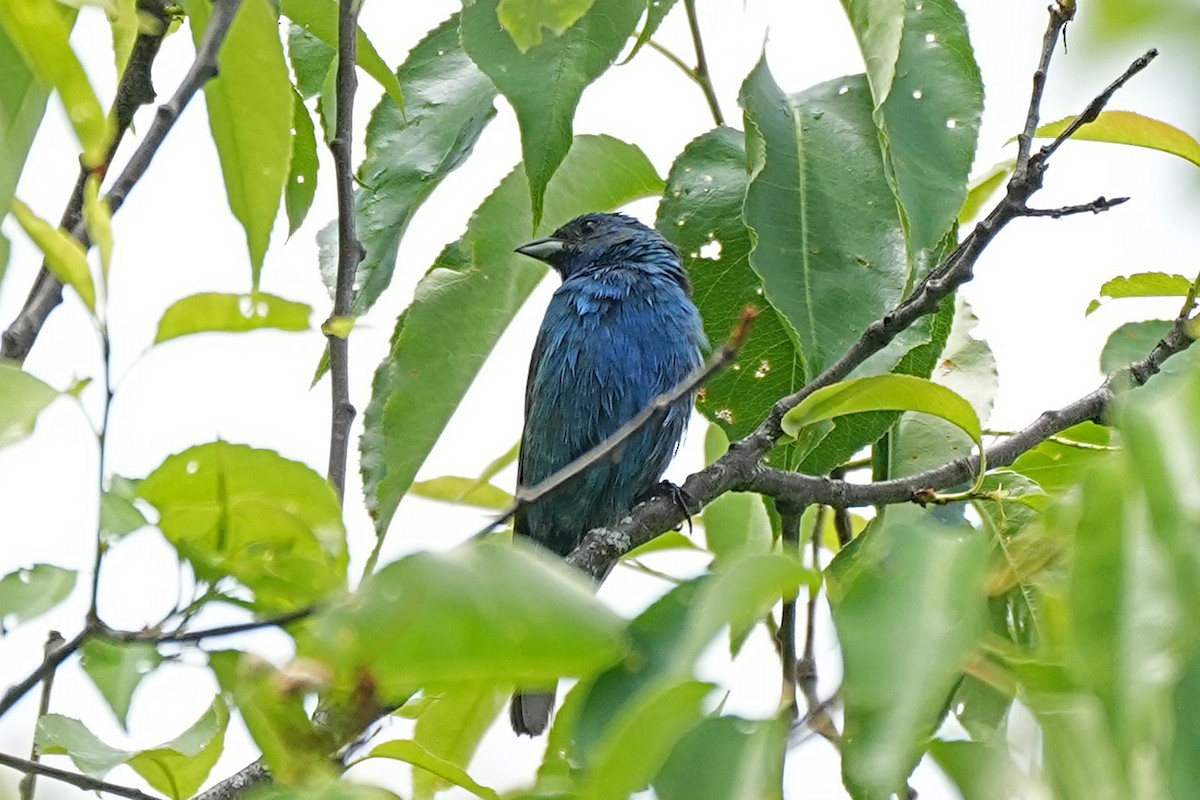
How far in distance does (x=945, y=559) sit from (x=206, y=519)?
2.99ft

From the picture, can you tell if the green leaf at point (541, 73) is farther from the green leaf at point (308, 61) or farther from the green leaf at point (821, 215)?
the green leaf at point (308, 61)

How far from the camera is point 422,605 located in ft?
3.64

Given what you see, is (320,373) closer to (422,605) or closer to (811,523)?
(811,523)

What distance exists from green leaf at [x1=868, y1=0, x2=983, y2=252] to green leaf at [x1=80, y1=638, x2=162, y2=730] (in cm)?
151

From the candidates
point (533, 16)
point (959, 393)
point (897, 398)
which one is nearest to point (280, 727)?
point (533, 16)

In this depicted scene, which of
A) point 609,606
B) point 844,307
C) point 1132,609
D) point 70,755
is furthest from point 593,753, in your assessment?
point 844,307

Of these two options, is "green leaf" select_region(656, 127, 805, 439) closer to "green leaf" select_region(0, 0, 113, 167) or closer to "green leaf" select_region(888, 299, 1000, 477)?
"green leaf" select_region(888, 299, 1000, 477)

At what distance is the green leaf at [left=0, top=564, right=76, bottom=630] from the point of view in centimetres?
180

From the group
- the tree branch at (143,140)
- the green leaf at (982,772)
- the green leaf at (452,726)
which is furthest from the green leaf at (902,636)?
the green leaf at (452,726)

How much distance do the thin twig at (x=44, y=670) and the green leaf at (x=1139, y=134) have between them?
77.5 inches

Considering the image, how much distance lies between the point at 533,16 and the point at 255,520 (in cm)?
77

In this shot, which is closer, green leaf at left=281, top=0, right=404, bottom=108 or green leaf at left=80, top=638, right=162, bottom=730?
green leaf at left=80, top=638, right=162, bottom=730

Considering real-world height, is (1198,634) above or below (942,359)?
below

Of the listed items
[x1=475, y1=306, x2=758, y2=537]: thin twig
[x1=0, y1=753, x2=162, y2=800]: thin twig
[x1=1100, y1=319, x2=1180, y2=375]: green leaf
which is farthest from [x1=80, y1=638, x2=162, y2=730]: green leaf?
[x1=1100, y1=319, x2=1180, y2=375]: green leaf
